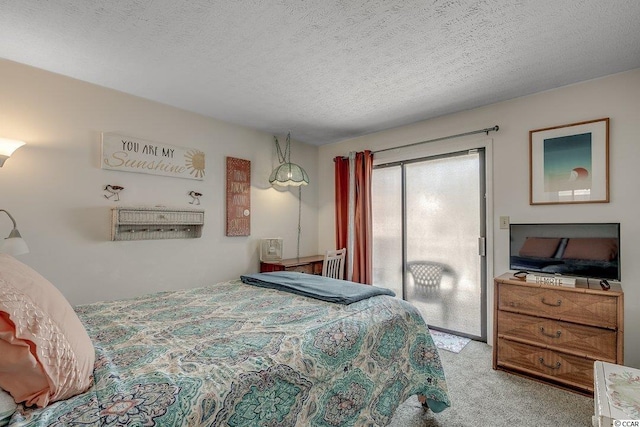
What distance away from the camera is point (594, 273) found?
237 centimetres

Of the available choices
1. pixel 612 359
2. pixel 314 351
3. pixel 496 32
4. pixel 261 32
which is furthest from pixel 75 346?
pixel 612 359

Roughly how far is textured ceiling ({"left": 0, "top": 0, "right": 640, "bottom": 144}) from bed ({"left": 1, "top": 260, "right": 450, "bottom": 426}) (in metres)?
1.75

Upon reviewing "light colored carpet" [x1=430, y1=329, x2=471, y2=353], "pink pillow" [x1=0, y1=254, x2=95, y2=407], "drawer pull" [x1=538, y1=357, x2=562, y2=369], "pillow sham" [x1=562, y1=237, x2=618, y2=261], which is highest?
"pillow sham" [x1=562, y1=237, x2=618, y2=261]

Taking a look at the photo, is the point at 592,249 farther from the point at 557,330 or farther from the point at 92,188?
the point at 92,188

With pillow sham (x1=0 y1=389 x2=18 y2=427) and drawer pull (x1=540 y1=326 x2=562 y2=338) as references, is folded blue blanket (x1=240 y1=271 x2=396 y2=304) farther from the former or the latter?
pillow sham (x1=0 y1=389 x2=18 y2=427)

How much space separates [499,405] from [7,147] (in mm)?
3877

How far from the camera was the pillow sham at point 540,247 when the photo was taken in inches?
102

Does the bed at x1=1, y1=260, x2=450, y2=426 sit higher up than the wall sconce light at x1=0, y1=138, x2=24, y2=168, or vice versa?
the wall sconce light at x1=0, y1=138, x2=24, y2=168

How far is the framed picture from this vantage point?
2.53 m

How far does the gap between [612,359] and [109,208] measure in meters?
4.10

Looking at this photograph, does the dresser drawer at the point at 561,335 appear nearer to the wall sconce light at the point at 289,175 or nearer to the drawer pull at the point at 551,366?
the drawer pull at the point at 551,366

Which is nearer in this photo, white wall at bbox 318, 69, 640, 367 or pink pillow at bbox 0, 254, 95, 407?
pink pillow at bbox 0, 254, 95, 407

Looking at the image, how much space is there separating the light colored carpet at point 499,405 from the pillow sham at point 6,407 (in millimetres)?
1876

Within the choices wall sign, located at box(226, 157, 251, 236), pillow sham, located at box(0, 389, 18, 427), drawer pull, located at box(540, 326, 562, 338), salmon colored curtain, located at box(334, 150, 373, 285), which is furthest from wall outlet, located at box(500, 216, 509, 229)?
pillow sham, located at box(0, 389, 18, 427)
